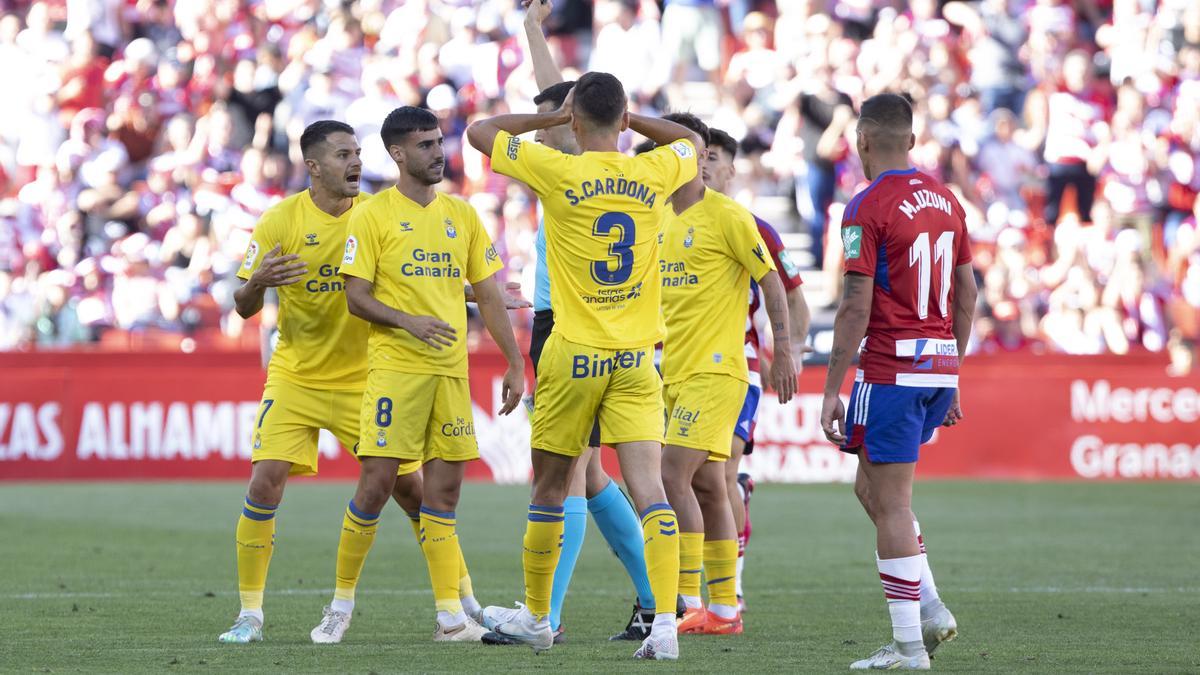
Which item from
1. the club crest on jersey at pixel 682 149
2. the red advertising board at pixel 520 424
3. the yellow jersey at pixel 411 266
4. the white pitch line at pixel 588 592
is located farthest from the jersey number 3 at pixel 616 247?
the red advertising board at pixel 520 424

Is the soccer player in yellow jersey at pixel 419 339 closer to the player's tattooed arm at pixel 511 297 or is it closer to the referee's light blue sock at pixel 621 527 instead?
the player's tattooed arm at pixel 511 297

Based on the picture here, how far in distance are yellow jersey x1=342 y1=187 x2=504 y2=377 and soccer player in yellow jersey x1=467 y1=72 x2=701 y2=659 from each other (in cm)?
82

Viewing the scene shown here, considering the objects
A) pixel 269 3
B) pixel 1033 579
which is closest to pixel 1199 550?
pixel 1033 579

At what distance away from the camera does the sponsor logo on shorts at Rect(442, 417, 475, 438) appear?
8.06m

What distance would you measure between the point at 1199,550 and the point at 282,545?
6832 mm

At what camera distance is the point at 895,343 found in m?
7.12

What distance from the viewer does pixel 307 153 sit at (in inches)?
336

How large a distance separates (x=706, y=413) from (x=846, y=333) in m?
1.62

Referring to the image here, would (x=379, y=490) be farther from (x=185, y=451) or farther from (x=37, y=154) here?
(x=37, y=154)

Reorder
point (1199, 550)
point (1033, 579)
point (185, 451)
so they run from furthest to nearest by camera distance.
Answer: point (185, 451) → point (1199, 550) → point (1033, 579)

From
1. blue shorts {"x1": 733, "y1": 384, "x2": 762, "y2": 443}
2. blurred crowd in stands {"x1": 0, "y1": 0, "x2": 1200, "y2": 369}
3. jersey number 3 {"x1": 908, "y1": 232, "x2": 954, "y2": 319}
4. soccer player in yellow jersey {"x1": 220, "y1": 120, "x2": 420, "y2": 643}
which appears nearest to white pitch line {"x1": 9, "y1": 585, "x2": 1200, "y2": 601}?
blue shorts {"x1": 733, "y1": 384, "x2": 762, "y2": 443}

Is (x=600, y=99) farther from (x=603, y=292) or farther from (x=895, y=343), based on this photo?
(x=895, y=343)

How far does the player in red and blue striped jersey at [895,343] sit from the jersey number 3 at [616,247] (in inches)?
35.4

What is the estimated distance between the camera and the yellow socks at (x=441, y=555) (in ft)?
26.6
